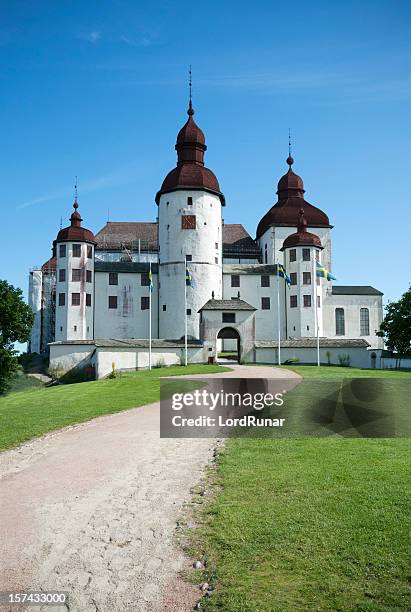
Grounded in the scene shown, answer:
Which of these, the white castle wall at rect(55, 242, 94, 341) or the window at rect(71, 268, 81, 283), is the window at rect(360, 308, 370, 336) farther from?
the window at rect(71, 268, 81, 283)

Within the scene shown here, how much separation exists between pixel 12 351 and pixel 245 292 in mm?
27050

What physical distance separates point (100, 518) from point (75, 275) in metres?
54.3

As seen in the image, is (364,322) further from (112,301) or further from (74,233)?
(74,233)

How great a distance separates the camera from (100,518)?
950cm

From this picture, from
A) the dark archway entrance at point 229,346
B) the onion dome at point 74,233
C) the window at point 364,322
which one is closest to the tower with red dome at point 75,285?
the onion dome at point 74,233

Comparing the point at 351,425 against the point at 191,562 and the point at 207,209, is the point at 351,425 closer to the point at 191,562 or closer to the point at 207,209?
the point at 191,562

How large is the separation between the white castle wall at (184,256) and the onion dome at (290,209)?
470 inches

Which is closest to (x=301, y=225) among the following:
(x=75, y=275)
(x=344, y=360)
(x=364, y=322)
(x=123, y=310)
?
(x=364, y=322)

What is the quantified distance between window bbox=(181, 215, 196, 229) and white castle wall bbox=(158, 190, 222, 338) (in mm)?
307

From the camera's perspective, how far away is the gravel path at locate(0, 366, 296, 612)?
282 inches

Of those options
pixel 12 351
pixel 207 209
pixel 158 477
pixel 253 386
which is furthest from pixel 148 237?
pixel 158 477

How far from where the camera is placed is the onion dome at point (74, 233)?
62.2m

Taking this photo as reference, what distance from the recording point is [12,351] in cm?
4981

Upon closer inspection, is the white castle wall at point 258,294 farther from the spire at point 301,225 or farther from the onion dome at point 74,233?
the onion dome at point 74,233
